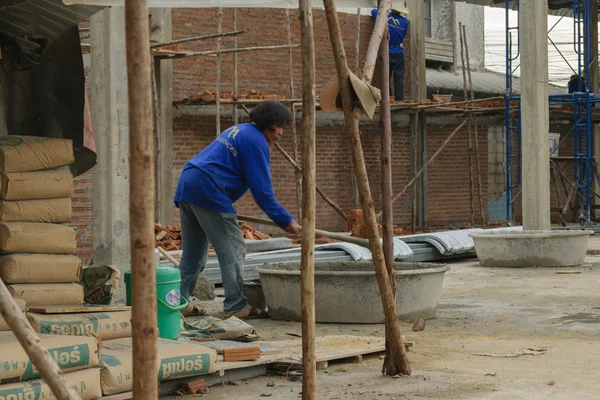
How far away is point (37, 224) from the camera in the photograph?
603 cm

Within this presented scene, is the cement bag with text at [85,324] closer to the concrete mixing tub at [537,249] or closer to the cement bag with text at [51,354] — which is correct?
the cement bag with text at [51,354]

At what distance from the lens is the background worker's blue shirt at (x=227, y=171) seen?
25.0 ft

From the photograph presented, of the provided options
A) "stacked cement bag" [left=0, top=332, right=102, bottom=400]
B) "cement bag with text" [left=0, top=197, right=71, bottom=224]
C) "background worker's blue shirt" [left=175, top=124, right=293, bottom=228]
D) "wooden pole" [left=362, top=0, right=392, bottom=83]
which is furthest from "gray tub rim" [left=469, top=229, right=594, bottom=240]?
"stacked cement bag" [left=0, top=332, right=102, bottom=400]

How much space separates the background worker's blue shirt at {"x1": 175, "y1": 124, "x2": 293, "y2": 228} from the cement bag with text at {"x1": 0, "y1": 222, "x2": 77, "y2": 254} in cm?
167

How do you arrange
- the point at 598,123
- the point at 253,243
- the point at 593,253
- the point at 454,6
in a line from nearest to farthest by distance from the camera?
1. the point at 253,243
2. the point at 593,253
3. the point at 598,123
4. the point at 454,6

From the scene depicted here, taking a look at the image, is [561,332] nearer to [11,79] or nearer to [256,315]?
[256,315]

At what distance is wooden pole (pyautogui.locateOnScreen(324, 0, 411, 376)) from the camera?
18.8 feet

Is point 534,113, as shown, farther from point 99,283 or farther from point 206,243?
point 99,283

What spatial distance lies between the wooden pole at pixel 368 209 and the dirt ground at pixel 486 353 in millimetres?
124

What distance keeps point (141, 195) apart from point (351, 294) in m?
5.26

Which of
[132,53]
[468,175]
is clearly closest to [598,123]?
[468,175]

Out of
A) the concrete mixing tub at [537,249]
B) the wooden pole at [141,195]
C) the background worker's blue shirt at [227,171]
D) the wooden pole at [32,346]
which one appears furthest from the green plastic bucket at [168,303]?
the concrete mixing tub at [537,249]

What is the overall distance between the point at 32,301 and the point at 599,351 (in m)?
3.89

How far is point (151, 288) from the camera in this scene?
3098 millimetres
